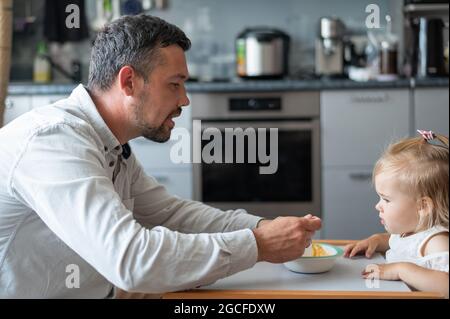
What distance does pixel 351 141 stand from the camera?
112 inches

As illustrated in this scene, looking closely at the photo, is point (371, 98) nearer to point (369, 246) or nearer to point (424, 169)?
point (369, 246)

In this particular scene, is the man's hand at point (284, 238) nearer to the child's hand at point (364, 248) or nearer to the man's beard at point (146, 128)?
the child's hand at point (364, 248)

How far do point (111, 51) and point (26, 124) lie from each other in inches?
8.5

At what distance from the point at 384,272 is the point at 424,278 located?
8cm

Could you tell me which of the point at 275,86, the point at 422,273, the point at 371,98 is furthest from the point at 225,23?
the point at 422,273

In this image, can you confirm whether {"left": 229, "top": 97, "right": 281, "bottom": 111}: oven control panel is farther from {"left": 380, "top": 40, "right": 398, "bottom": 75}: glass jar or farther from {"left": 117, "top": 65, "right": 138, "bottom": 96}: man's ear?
{"left": 117, "top": 65, "right": 138, "bottom": 96}: man's ear

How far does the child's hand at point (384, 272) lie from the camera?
0.97 m

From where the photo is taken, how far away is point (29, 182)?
102 centimetres

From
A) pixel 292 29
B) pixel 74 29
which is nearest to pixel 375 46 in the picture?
pixel 292 29

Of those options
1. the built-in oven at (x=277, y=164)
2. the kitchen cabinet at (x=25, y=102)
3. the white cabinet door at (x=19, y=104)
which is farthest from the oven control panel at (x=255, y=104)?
the white cabinet door at (x=19, y=104)

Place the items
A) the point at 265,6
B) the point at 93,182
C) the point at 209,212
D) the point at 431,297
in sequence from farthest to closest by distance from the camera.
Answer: the point at 265,6
the point at 209,212
the point at 93,182
the point at 431,297

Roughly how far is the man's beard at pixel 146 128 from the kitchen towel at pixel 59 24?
7.25 ft

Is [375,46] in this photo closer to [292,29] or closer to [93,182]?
[292,29]

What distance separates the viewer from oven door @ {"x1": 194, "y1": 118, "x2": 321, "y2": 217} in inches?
113
